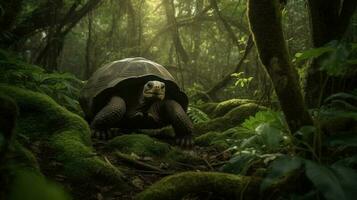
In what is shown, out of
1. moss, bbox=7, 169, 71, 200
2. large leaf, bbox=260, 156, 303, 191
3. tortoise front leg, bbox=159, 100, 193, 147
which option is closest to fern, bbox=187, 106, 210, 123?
tortoise front leg, bbox=159, 100, 193, 147

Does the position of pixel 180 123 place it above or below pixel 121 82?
below

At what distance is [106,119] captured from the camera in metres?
5.80

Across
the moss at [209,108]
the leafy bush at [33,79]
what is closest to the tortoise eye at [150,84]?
the leafy bush at [33,79]

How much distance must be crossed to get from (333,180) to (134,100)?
15.5ft

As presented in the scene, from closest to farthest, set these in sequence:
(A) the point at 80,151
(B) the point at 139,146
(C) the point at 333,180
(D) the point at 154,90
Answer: (C) the point at 333,180
(A) the point at 80,151
(B) the point at 139,146
(D) the point at 154,90

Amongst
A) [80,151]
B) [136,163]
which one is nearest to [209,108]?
[136,163]

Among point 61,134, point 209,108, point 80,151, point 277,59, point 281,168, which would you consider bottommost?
point 209,108

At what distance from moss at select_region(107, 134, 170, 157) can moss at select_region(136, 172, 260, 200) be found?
177cm

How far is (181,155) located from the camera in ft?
15.6

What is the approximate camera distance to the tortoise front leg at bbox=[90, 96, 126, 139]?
5.79m

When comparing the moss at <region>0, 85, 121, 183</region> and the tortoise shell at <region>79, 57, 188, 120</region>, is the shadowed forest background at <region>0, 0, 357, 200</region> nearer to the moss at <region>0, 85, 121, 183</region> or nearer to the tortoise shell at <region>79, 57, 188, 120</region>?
the moss at <region>0, 85, 121, 183</region>

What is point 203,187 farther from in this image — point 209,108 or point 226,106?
point 209,108

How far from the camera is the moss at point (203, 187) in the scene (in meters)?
2.89

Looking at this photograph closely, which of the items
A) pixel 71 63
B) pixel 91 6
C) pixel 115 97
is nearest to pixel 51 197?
pixel 115 97
